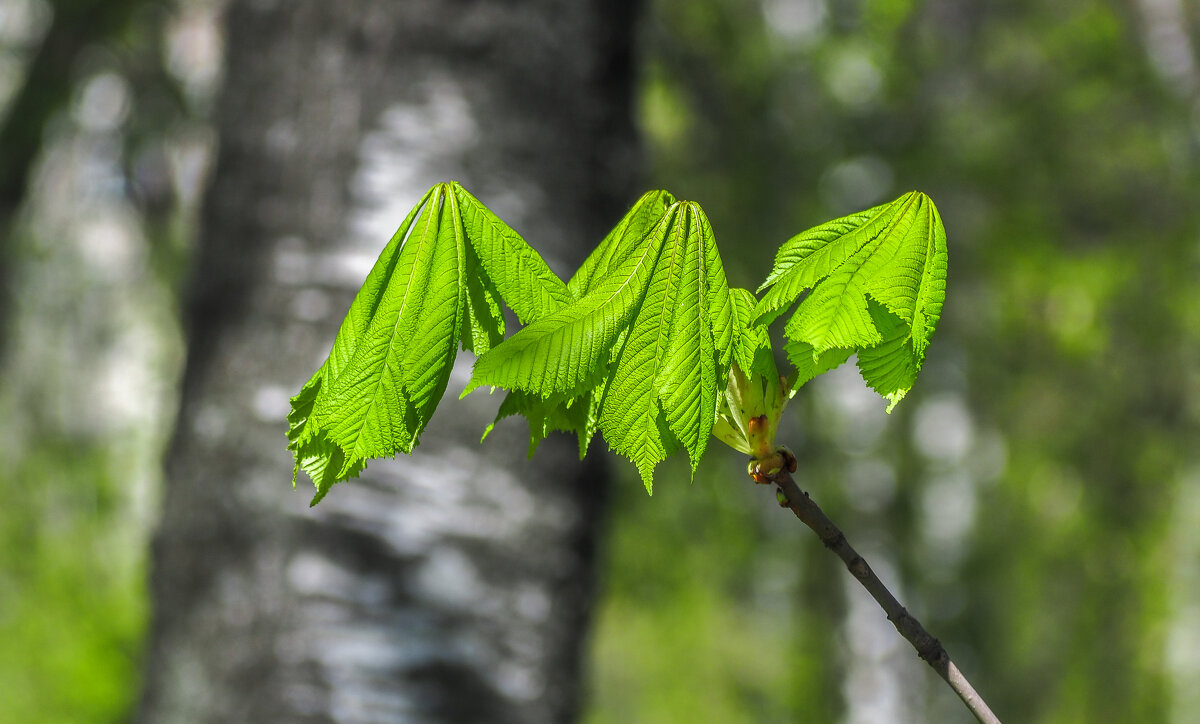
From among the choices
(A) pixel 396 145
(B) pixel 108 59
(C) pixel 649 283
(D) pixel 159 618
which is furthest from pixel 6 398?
(C) pixel 649 283

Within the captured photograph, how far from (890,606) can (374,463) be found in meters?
1.11

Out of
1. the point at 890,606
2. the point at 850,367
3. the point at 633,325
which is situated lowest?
the point at 890,606

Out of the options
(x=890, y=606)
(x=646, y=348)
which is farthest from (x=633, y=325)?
(x=890, y=606)

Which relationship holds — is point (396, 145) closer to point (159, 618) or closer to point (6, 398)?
point (159, 618)

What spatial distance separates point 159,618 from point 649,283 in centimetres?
137

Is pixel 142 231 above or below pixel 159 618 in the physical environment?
above

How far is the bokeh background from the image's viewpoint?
3902 millimetres

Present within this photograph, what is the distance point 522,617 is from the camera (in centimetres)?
139

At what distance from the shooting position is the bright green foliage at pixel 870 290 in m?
0.34

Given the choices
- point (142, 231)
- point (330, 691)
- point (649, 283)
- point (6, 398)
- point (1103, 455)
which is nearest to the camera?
point (649, 283)

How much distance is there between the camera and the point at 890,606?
0.98ft

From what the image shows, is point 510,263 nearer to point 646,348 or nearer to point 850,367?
point 646,348

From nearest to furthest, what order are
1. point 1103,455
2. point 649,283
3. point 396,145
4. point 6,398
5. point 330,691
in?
1. point 649,283
2. point 330,691
3. point 396,145
4. point 6,398
5. point 1103,455

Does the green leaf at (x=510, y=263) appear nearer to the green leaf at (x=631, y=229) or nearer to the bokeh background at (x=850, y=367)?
the green leaf at (x=631, y=229)
